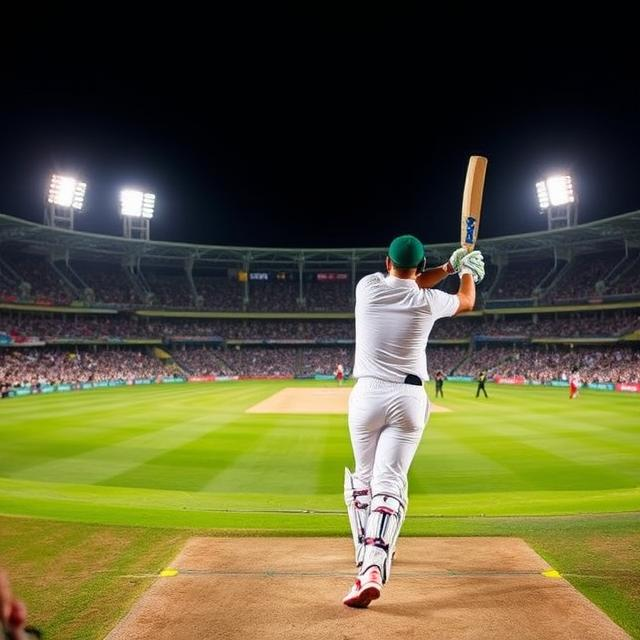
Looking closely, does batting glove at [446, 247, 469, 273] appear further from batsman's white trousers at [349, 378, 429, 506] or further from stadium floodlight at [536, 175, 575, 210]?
stadium floodlight at [536, 175, 575, 210]

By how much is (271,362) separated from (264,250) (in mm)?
14330

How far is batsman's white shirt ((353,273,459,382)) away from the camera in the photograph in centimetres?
422

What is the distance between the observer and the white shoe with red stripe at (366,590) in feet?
12.4

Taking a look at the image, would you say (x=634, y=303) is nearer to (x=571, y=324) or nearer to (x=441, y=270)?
(x=571, y=324)

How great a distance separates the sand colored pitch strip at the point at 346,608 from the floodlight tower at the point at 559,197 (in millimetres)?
60839

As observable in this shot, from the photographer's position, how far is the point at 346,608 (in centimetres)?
386

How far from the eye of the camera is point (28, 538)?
5.52 metres


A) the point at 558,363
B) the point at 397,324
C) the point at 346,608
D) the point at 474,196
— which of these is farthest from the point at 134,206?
the point at 346,608

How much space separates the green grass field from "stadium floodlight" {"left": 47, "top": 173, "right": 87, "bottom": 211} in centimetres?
3675

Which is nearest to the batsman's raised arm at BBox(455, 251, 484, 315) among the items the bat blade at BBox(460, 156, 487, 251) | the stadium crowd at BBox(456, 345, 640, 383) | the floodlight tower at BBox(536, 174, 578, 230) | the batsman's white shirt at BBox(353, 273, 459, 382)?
the batsman's white shirt at BBox(353, 273, 459, 382)

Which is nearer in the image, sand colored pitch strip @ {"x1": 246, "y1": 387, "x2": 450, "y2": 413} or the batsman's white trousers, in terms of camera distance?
the batsman's white trousers

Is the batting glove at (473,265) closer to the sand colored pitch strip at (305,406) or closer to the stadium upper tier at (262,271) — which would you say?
the sand colored pitch strip at (305,406)

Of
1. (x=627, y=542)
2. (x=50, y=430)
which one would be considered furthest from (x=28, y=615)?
(x=50, y=430)

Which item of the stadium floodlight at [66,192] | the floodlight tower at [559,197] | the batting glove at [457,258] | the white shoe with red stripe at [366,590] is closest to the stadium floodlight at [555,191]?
the floodlight tower at [559,197]
